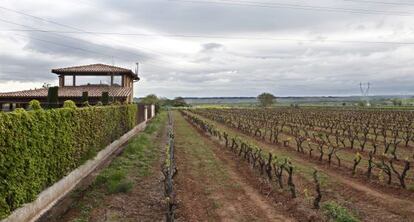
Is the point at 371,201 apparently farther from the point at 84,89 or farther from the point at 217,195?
the point at 84,89

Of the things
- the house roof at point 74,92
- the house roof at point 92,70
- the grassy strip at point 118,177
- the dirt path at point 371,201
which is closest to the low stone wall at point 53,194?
the grassy strip at point 118,177

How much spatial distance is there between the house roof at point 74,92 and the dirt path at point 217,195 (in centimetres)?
2087

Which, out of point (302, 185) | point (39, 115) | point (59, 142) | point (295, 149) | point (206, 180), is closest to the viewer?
point (39, 115)

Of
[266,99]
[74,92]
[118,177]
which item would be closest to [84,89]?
[74,92]

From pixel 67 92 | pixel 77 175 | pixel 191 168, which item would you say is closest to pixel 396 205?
pixel 191 168

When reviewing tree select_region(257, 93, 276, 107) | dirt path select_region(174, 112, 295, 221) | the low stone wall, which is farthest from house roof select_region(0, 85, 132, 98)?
tree select_region(257, 93, 276, 107)

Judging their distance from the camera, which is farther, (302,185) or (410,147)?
(410,147)

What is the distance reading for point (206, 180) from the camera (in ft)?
48.5

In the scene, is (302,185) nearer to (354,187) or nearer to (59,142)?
(354,187)

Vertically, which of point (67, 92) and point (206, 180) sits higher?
point (67, 92)

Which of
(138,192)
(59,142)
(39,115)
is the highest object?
(39,115)

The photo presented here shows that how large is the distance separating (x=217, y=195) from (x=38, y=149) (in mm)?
4848

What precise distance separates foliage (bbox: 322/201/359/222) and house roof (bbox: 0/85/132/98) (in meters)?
29.0

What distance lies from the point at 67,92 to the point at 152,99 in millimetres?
60695
